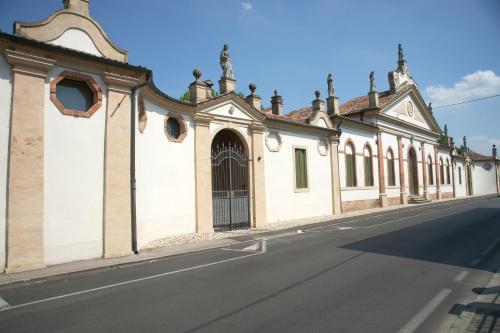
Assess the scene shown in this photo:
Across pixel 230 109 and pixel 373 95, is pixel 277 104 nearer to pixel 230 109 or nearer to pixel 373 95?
pixel 230 109

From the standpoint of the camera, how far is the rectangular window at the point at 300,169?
1886cm

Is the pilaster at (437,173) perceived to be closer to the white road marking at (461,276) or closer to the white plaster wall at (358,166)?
the white plaster wall at (358,166)

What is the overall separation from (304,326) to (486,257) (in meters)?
5.97

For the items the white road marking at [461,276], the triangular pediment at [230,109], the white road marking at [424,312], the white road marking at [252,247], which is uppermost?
the triangular pediment at [230,109]

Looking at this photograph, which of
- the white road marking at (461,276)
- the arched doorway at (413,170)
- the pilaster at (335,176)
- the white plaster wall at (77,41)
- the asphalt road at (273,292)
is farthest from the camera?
the arched doorway at (413,170)

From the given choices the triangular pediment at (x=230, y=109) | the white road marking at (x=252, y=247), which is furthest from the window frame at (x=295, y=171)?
the white road marking at (x=252, y=247)

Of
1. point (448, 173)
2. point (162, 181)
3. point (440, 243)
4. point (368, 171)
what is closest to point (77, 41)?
point (162, 181)

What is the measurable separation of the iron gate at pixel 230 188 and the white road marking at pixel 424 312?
1033 cm

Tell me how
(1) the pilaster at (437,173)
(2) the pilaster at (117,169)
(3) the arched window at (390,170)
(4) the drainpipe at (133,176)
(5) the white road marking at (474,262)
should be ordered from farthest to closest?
(1) the pilaster at (437,173)
(3) the arched window at (390,170)
(4) the drainpipe at (133,176)
(2) the pilaster at (117,169)
(5) the white road marking at (474,262)

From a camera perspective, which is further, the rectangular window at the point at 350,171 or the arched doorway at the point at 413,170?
the arched doorway at the point at 413,170

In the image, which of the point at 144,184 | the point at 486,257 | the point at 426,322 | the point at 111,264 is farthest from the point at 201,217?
the point at 426,322

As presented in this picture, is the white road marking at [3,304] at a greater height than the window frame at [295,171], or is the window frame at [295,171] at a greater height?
the window frame at [295,171]

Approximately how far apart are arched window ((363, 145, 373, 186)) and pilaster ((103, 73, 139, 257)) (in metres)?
18.8

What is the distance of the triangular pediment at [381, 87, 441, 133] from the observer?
2881cm
